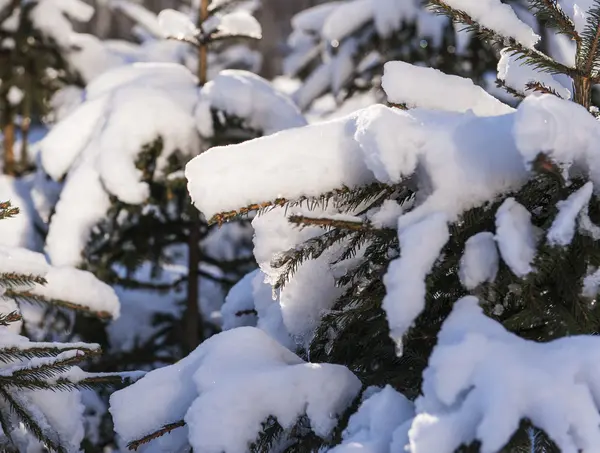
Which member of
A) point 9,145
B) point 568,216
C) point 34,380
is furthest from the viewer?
Answer: point 9,145

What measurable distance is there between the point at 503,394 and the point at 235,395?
73cm

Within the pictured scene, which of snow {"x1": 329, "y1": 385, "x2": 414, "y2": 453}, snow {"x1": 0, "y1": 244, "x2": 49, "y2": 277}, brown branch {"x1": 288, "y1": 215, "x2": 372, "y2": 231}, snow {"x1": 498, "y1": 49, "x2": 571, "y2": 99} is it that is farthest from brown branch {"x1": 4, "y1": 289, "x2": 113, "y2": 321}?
snow {"x1": 498, "y1": 49, "x2": 571, "y2": 99}

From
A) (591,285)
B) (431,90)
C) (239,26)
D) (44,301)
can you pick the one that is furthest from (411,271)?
(239,26)

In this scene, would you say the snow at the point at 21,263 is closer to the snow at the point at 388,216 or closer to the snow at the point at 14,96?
the snow at the point at 388,216

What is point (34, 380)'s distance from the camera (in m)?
2.22

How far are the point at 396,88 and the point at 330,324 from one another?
720mm

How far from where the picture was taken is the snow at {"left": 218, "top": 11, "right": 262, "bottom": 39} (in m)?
4.45

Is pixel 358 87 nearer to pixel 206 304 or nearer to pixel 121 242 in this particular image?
pixel 206 304

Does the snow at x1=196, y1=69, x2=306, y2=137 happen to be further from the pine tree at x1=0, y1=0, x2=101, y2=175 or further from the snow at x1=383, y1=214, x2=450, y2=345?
the snow at x1=383, y1=214, x2=450, y2=345

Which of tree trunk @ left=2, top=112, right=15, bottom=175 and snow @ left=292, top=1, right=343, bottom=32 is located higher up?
snow @ left=292, top=1, right=343, bottom=32

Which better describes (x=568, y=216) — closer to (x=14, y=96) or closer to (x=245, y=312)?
(x=245, y=312)

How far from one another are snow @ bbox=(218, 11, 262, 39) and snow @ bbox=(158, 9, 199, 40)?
0.18m

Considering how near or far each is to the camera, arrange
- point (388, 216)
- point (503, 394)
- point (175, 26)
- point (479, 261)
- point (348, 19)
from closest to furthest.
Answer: point (503, 394) < point (479, 261) < point (388, 216) < point (175, 26) < point (348, 19)

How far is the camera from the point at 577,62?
2.05 metres
